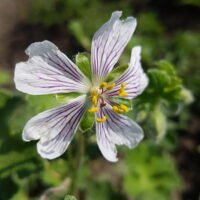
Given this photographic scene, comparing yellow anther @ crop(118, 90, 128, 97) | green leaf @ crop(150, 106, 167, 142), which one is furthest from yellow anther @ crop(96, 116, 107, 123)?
green leaf @ crop(150, 106, 167, 142)

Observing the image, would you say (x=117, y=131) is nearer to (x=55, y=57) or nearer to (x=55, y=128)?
(x=55, y=128)

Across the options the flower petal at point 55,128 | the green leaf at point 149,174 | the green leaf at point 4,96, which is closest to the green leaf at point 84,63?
the flower petal at point 55,128

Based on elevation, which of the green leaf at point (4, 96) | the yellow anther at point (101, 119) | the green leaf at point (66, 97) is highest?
the green leaf at point (4, 96)

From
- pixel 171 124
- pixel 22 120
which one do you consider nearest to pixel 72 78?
pixel 22 120

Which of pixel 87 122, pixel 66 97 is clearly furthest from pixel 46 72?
pixel 87 122

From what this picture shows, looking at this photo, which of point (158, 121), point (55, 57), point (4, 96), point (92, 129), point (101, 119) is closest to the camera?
point (55, 57)

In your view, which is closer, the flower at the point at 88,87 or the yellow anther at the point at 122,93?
the flower at the point at 88,87

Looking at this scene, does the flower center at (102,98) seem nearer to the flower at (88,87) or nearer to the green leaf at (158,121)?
the flower at (88,87)
